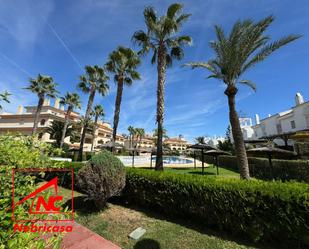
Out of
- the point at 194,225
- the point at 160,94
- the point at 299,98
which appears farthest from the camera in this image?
the point at 299,98

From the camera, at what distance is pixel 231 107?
10.5 m

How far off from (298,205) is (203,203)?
2318 mm

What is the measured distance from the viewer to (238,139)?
9.88m

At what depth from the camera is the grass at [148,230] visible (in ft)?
15.0

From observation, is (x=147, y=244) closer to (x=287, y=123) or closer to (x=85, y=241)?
(x=85, y=241)

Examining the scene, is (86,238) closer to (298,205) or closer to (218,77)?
(298,205)

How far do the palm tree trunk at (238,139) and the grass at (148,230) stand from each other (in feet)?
17.1

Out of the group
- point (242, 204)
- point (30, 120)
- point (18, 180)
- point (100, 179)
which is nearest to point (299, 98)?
point (242, 204)

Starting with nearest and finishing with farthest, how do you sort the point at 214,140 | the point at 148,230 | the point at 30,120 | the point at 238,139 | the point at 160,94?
1. the point at 148,230
2. the point at 238,139
3. the point at 160,94
4. the point at 30,120
5. the point at 214,140

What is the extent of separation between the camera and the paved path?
4316mm

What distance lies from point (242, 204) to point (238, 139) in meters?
5.75

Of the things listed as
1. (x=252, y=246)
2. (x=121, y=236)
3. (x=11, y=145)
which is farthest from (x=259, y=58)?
(x=11, y=145)

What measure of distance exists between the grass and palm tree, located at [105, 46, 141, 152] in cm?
1279

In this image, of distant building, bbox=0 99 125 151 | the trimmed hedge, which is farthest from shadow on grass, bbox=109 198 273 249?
distant building, bbox=0 99 125 151
